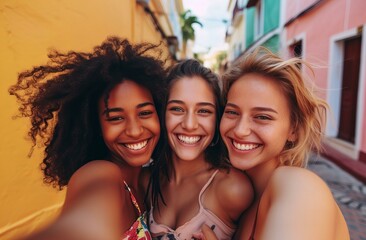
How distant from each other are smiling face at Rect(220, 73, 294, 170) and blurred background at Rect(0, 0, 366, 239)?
436 mm

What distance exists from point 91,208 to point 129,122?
2.13 ft

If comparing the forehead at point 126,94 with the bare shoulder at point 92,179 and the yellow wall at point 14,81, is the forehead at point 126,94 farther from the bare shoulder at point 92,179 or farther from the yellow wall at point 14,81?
the yellow wall at point 14,81

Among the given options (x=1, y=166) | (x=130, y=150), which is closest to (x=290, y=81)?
(x=130, y=150)

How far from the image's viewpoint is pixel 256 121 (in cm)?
156

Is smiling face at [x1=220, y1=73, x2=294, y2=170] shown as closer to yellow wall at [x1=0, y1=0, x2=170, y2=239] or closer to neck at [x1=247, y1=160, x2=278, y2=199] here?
neck at [x1=247, y1=160, x2=278, y2=199]

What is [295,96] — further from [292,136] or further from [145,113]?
[145,113]

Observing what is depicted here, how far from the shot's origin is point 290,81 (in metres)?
1.58

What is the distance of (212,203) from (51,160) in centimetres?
105

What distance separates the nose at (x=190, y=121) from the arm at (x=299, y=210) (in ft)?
2.39

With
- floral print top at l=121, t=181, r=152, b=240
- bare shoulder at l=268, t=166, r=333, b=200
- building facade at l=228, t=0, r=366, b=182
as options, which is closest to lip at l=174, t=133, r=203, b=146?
floral print top at l=121, t=181, r=152, b=240

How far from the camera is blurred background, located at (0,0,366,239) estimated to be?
2301 millimetres

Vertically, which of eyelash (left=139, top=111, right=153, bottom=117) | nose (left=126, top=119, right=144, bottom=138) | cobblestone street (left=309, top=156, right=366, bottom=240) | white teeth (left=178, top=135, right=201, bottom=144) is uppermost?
eyelash (left=139, top=111, right=153, bottom=117)

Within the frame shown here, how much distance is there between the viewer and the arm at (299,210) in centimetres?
94

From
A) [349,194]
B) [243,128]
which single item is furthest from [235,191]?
[349,194]
